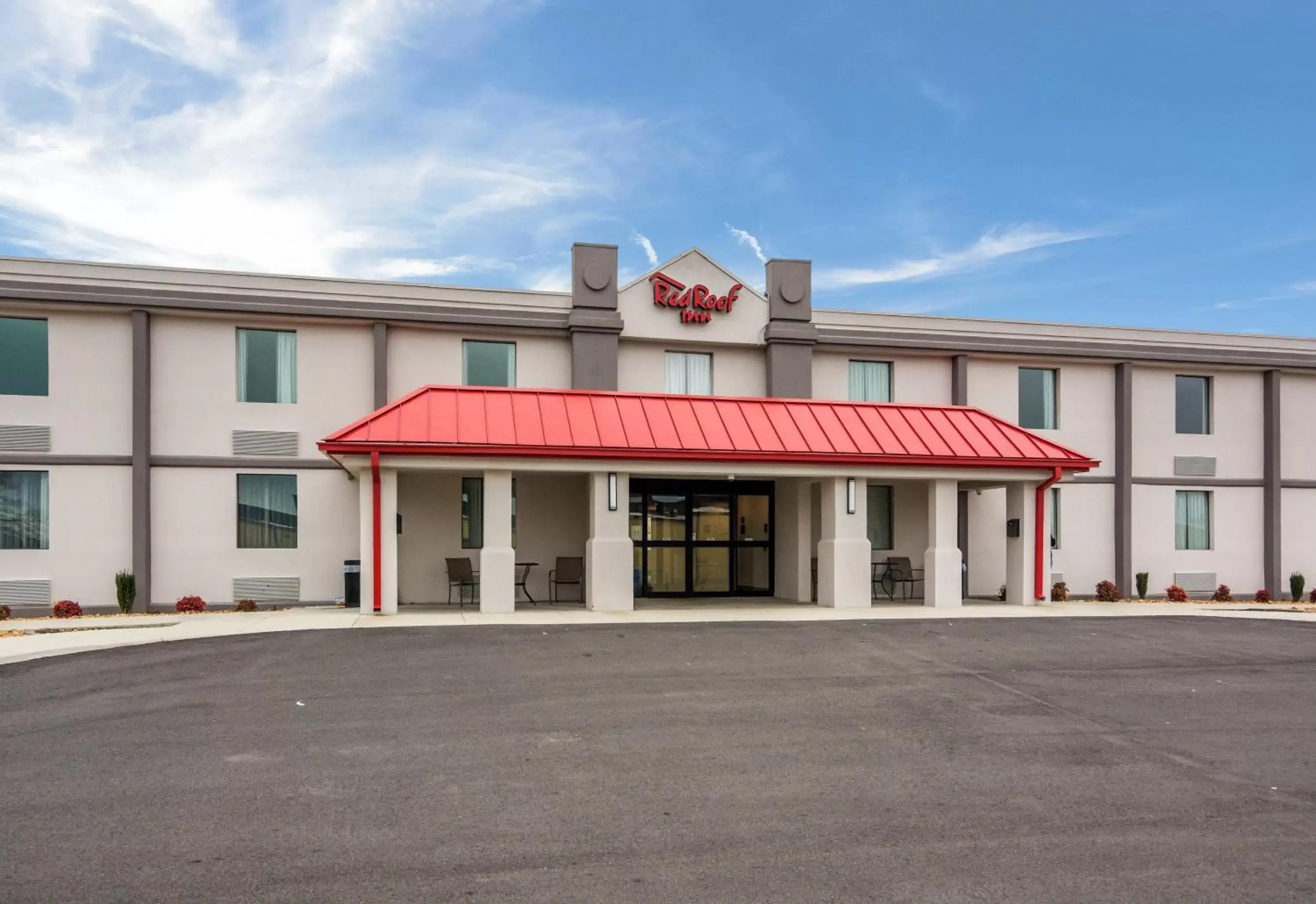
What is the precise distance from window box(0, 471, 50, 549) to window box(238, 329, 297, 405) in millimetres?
3938

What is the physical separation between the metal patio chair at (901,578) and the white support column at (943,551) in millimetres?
1847

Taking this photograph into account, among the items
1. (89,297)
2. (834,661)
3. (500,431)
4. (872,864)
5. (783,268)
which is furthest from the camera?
(783,268)

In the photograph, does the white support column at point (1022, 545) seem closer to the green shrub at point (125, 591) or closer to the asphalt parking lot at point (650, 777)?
the asphalt parking lot at point (650, 777)

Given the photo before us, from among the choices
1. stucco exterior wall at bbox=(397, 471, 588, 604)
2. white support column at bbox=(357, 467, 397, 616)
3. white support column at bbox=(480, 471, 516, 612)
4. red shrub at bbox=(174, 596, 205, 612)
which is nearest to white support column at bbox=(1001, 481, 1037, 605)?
stucco exterior wall at bbox=(397, 471, 588, 604)

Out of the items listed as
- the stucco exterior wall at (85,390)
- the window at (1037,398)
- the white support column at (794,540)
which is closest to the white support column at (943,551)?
the white support column at (794,540)

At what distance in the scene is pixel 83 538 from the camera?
17.0 meters

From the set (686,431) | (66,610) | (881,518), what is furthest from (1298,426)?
(66,610)

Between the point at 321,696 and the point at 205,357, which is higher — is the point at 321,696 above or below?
below

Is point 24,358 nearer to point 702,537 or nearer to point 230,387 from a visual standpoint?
point 230,387

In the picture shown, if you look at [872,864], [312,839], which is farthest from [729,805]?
[312,839]

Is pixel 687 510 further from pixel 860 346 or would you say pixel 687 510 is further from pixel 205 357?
A: pixel 205 357

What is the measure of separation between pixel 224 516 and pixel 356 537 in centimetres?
253

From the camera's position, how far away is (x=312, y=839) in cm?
527

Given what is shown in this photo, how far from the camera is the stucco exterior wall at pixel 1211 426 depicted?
72.0ft
